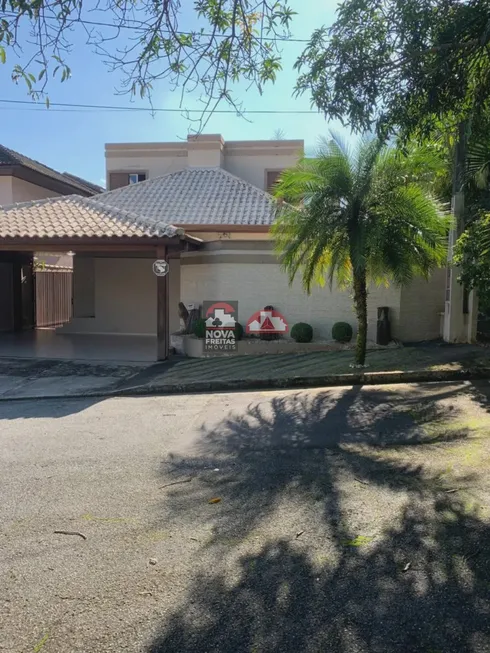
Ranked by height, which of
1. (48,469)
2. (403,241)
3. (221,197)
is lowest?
(48,469)

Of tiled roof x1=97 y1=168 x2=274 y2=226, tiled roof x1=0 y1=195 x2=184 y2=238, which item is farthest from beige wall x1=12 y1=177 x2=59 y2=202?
tiled roof x1=0 y1=195 x2=184 y2=238

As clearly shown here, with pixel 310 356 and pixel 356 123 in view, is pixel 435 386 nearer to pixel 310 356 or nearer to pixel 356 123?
pixel 310 356

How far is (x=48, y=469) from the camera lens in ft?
17.2

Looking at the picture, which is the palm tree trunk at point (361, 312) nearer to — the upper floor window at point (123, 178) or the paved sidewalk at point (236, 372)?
the paved sidewalk at point (236, 372)

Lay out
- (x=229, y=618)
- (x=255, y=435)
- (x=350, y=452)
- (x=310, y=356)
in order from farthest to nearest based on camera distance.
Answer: (x=310, y=356), (x=255, y=435), (x=350, y=452), (x=229, y=618)

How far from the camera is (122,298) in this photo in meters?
17.7

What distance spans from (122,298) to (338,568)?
50.4ft

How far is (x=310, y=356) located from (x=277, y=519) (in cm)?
807

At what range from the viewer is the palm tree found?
30.5ft

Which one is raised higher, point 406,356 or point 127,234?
point 127,234

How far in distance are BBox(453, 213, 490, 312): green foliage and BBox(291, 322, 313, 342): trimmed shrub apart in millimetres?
3972

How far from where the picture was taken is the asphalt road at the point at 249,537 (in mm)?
2713

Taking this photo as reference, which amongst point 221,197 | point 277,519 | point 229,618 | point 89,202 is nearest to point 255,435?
point 277,519

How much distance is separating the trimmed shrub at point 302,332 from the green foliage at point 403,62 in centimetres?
651
